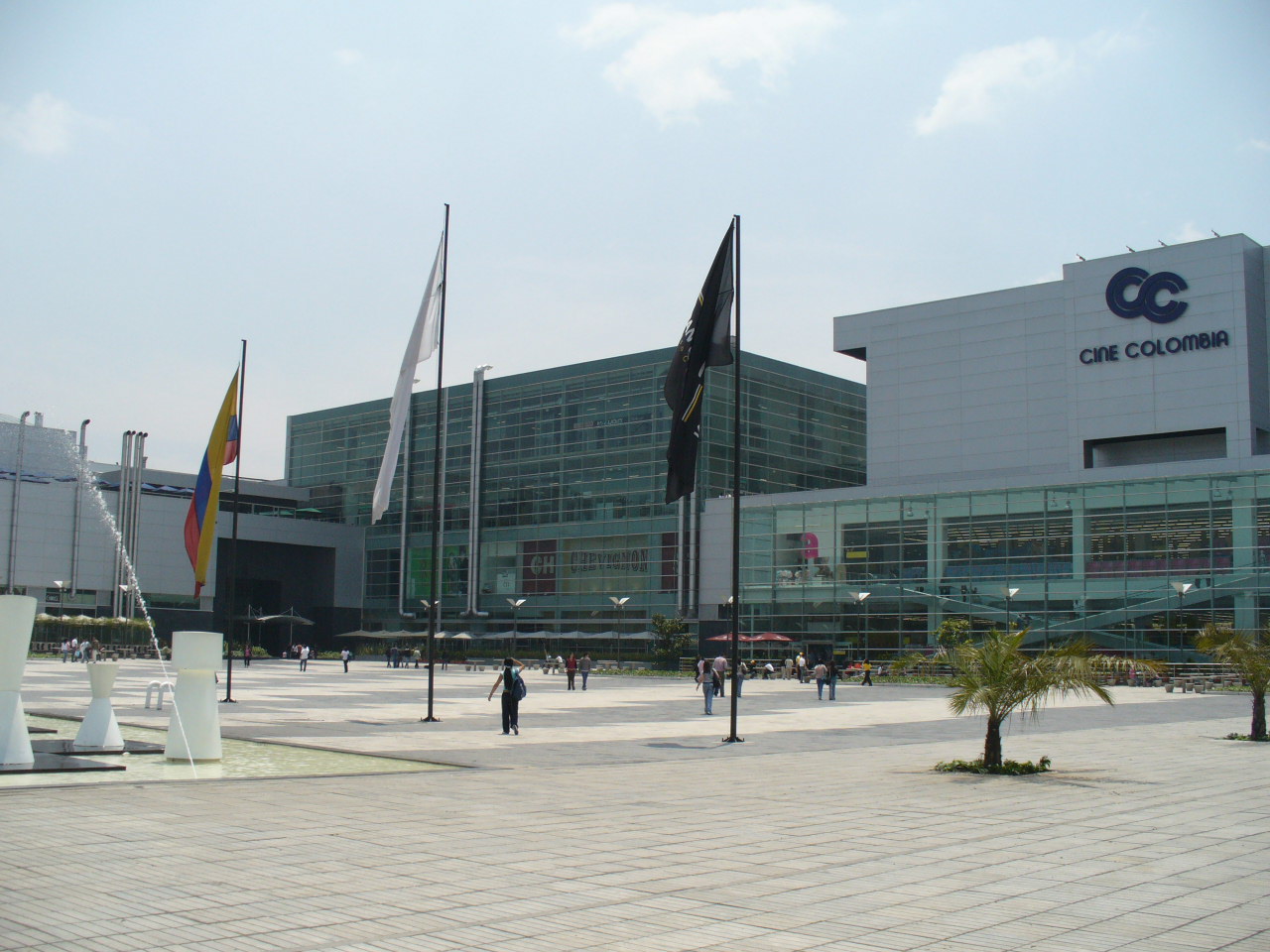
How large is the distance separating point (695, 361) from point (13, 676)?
521 inches

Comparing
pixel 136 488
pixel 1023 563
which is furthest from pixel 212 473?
pixel 136 488

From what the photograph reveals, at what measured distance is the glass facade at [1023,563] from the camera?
202 ft

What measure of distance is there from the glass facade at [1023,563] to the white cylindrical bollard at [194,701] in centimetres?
4834

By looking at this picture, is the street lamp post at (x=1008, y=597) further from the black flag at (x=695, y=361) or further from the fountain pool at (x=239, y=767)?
the fountain pool at (x=239, y=767)

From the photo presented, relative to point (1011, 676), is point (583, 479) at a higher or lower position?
higher

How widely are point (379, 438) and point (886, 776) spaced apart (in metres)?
94.4

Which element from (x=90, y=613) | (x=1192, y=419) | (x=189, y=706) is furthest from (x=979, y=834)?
(x=90, y=613)

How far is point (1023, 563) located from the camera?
68.1m

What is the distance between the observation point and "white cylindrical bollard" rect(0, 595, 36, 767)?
1523 cm

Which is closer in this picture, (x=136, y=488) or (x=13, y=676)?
(x=13, y=676)

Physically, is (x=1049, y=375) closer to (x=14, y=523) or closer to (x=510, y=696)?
(x=510, y=696)

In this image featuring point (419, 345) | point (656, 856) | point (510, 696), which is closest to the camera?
point (656, 856)

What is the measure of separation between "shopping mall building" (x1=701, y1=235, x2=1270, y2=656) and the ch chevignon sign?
0.32 ft

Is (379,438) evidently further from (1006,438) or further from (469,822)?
(469,822)
